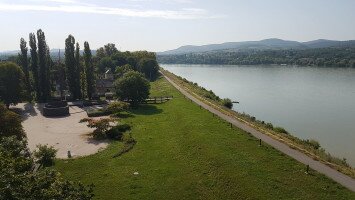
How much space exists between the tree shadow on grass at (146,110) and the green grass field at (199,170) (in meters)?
12.0

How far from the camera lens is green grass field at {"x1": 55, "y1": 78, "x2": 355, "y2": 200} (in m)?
21.3

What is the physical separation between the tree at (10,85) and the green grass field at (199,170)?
26.6 metres

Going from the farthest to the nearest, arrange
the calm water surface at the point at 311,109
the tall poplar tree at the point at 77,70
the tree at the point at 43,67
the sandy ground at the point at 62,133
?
the tall poplar tree at the point at 77,70 → the tree at the point at 43,67 → the calm water surface at the point at 311,109 → the sandy ground at the point at 62,133

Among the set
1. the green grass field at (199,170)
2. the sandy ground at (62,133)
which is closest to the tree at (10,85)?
the sandy ground at (62,133)

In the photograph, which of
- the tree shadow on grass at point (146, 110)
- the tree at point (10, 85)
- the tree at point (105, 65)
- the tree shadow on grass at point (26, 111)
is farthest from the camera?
the tree at point (105, 65)

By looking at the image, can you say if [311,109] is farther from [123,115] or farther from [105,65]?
[105,65]

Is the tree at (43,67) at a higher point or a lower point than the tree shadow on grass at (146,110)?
higher

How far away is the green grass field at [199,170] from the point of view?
69.9 ft

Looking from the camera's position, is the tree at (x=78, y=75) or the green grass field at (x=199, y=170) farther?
the tree at (x=78, y=75)

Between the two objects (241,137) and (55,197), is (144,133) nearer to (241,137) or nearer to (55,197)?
(241,137)

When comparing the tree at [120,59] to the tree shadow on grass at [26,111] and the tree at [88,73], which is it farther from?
the tree shadow on grass at [26,111]

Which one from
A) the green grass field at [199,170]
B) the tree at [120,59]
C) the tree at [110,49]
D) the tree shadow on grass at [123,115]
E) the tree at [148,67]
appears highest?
the tree at [110,49]

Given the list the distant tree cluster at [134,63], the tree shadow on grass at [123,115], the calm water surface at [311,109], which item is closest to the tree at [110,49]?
the distant tree cluster at [134,63]

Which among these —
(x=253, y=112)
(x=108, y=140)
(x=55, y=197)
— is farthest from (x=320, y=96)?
(x=55, y=197)
